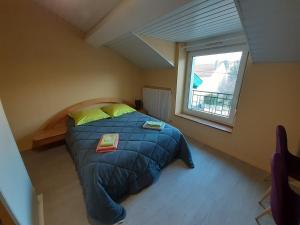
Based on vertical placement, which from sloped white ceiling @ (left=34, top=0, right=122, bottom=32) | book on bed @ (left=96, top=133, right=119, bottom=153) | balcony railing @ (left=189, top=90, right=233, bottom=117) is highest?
sloped white ceiling @ (left=34, top=0, right=122, bottom=32)

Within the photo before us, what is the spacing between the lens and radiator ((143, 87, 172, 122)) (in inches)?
128

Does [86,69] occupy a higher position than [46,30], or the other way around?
[46,30]

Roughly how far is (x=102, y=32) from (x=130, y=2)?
99 cm

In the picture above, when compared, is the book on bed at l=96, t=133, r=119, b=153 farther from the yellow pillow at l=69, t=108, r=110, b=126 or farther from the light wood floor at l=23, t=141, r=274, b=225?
the yellow pillow at l=69, t=108, r=110, b=126

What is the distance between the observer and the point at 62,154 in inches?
95.9

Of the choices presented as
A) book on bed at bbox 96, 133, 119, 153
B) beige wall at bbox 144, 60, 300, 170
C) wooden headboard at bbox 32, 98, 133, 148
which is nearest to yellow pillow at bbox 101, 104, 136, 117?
wooden headboard at bbox 32, 98, 133, 148

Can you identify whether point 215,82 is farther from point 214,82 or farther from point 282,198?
point 282,198

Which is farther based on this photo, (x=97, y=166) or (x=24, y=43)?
(x=24, y=43)

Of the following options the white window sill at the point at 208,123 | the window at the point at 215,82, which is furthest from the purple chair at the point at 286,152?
the window at the point at 215,82

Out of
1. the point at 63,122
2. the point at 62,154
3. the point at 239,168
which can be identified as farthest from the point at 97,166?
the point at 239,168

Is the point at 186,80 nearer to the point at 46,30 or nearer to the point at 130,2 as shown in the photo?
the point at 130,2

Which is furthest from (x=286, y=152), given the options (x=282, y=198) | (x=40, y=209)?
(x=40, y=209)

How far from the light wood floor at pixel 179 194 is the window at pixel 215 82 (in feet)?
2.99

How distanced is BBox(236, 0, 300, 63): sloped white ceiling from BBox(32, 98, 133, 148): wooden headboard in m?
2.80
